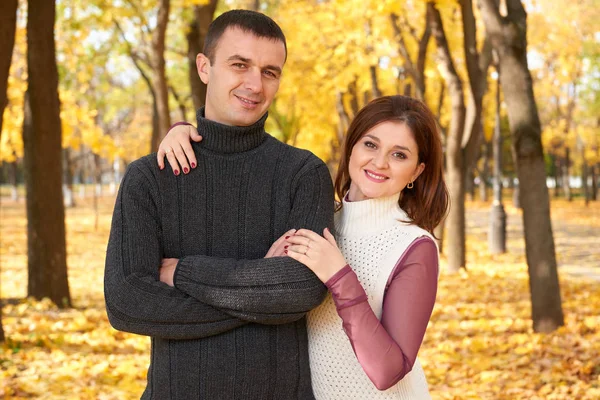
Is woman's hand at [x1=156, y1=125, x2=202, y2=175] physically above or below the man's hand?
above

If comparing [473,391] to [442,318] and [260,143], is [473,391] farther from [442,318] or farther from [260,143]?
[260,143]

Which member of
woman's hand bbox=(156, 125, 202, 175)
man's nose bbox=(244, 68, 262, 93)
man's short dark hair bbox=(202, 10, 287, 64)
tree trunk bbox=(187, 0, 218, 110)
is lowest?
woman's hand bbox=(156, 125, 202, 175)

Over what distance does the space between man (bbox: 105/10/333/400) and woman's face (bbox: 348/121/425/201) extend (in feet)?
0.52

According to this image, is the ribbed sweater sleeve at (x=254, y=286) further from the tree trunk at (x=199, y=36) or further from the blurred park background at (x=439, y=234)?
the tree trunk at (x=199, y=36)

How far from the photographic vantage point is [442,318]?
28.1 feet

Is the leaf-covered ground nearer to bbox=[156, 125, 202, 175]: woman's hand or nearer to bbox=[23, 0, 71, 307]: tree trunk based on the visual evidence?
bbox=[23, 0, 71, 307]: tree trunk

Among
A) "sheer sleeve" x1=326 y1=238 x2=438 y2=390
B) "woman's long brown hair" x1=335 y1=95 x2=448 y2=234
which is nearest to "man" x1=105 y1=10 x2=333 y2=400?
"sheer sleeve" x1=326 y1=238 x2=438 y2=390

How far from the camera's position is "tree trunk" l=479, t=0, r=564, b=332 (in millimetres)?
6898

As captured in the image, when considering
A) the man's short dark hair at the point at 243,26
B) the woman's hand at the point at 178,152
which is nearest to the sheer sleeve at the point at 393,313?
the woman's hand at the point at 178,152

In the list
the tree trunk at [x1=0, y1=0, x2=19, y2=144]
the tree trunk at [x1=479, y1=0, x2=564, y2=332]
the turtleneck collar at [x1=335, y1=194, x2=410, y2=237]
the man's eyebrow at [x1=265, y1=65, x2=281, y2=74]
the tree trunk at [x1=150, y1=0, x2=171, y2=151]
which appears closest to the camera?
the man's eyebrow at [x1=265, y1=65, x2=281, y2=74]

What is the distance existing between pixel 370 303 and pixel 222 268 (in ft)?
1.92

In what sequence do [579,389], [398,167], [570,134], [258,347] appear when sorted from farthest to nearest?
[570,134]
[579,389]
[398,167]
[258,347]

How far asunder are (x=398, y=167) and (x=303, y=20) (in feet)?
62.5

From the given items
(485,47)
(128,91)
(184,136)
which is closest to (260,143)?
(184,136)
